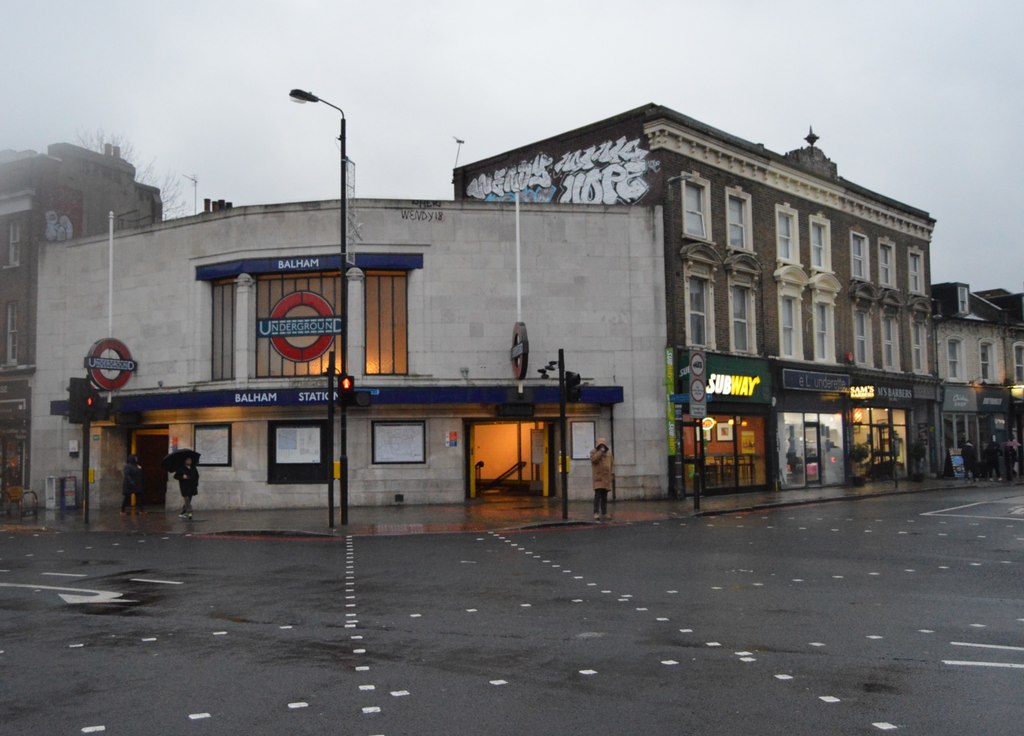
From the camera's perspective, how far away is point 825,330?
115ft

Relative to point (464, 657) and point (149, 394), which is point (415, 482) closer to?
point (149, 394)

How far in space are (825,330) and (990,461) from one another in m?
9.83

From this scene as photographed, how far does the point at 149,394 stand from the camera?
2695 cm

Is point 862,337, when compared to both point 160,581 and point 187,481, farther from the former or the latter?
point 160,581

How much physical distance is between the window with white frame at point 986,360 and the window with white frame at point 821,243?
558 inches

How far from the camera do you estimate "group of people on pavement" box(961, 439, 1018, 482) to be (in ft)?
124

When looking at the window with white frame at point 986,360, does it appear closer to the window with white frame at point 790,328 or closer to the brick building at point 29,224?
the window with white frame at point 790,328

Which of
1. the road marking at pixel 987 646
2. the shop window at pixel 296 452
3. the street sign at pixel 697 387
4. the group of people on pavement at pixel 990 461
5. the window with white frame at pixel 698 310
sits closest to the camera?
the road marking at pixel 987 646

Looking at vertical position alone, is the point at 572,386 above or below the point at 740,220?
below

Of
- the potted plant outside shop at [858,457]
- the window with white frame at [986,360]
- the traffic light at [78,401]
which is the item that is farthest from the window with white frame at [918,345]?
the traffic light at [78,401]

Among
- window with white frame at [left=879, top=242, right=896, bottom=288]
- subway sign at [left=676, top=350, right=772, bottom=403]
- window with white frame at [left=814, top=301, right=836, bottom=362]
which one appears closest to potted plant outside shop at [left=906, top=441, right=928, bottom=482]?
window with white frame at [left=814, top=301, right=836, bottom=362]

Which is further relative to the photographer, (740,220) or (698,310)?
(740,220)

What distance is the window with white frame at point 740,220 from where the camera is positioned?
30953 millimetres

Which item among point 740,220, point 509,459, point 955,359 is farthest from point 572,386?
point 955,359
